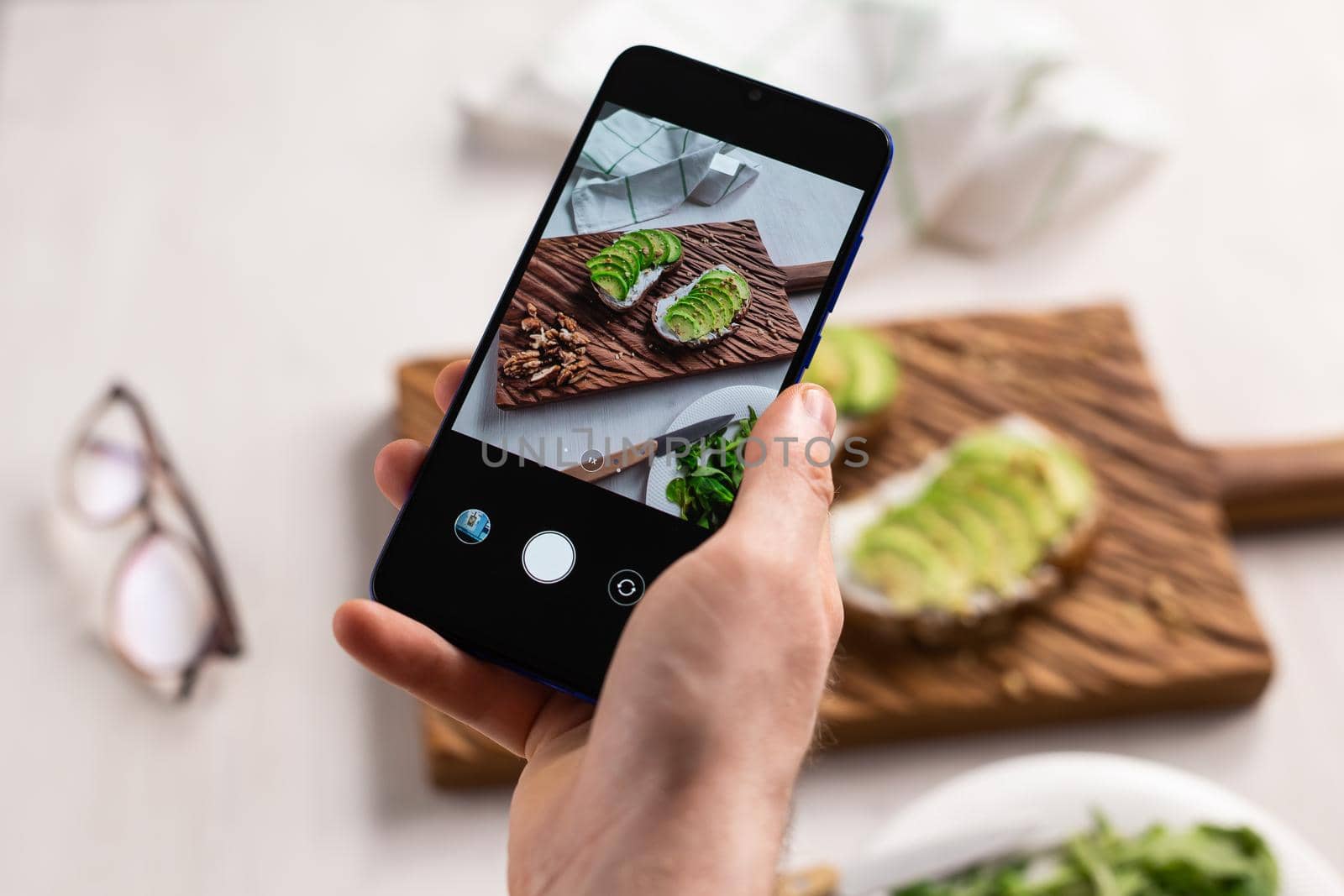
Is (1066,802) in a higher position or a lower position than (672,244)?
lower

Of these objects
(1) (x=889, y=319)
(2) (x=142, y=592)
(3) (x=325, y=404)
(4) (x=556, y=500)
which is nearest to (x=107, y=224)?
(3) (x=325, y=404)

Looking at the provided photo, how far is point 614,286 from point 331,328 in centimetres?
86

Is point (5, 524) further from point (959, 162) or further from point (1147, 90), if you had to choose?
point (1147, 90)

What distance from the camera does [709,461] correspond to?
69 cm

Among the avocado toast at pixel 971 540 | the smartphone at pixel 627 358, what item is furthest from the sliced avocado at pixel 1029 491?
the smartphone at pixel 627 358

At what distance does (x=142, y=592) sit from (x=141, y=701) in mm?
111

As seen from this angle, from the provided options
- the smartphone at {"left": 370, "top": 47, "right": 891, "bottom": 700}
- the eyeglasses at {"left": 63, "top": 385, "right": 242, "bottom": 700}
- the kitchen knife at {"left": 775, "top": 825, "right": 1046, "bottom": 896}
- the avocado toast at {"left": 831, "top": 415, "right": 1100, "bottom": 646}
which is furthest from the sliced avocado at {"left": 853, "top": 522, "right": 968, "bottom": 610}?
the eyeglasses at {"left": 63, "top": 385, "right": 242, "bottom": 700}

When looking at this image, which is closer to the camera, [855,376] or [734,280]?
[734,280]

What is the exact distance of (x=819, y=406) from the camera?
65 cm

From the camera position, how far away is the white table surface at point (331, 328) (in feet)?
3.83

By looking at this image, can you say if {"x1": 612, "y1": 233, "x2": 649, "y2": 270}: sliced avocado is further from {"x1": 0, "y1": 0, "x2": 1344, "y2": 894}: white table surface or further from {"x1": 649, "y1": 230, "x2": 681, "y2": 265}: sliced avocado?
{"x1": 0, "y1": 0, "x2": 1344, "y2": 894}: white table surface

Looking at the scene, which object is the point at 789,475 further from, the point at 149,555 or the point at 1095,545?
the point at 149,555

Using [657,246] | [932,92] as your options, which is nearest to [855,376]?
[932,92]

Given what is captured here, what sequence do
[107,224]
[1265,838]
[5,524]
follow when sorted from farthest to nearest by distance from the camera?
[107,224]
[5,524]
[1265,838]
